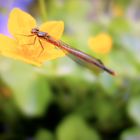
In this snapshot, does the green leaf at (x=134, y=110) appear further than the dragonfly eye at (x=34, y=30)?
Yes

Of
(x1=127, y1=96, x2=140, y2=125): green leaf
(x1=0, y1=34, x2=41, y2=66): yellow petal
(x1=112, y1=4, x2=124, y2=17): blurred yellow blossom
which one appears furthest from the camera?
(x1=112, y1=4, x2=124, y2=17): blurred yellow blossom

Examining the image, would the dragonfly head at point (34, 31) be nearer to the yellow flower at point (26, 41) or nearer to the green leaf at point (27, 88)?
the yellow flower at point (26, 41)

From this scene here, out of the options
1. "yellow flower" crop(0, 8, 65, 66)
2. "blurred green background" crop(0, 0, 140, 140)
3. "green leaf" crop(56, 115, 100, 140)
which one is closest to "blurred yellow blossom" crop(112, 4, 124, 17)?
"blurred green background" crop(0, 0, 140, 140)

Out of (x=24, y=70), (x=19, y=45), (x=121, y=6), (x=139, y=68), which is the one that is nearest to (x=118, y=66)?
(x=139, y=68)

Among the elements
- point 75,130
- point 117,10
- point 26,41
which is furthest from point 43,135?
point 117,10

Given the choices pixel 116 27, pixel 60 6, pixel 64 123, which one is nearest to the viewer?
pixel 64 123

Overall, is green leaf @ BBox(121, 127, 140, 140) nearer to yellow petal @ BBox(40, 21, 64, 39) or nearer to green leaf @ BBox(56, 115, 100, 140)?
green leaf @ BBox(56, 115, 100, 140)

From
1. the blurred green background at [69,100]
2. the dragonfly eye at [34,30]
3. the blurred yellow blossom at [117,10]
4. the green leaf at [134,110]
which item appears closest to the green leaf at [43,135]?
the blurred green background at [69,100]

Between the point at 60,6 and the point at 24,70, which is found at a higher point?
the point at 60,6

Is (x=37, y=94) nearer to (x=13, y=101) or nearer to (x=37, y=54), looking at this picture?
(x=13, y=101)
